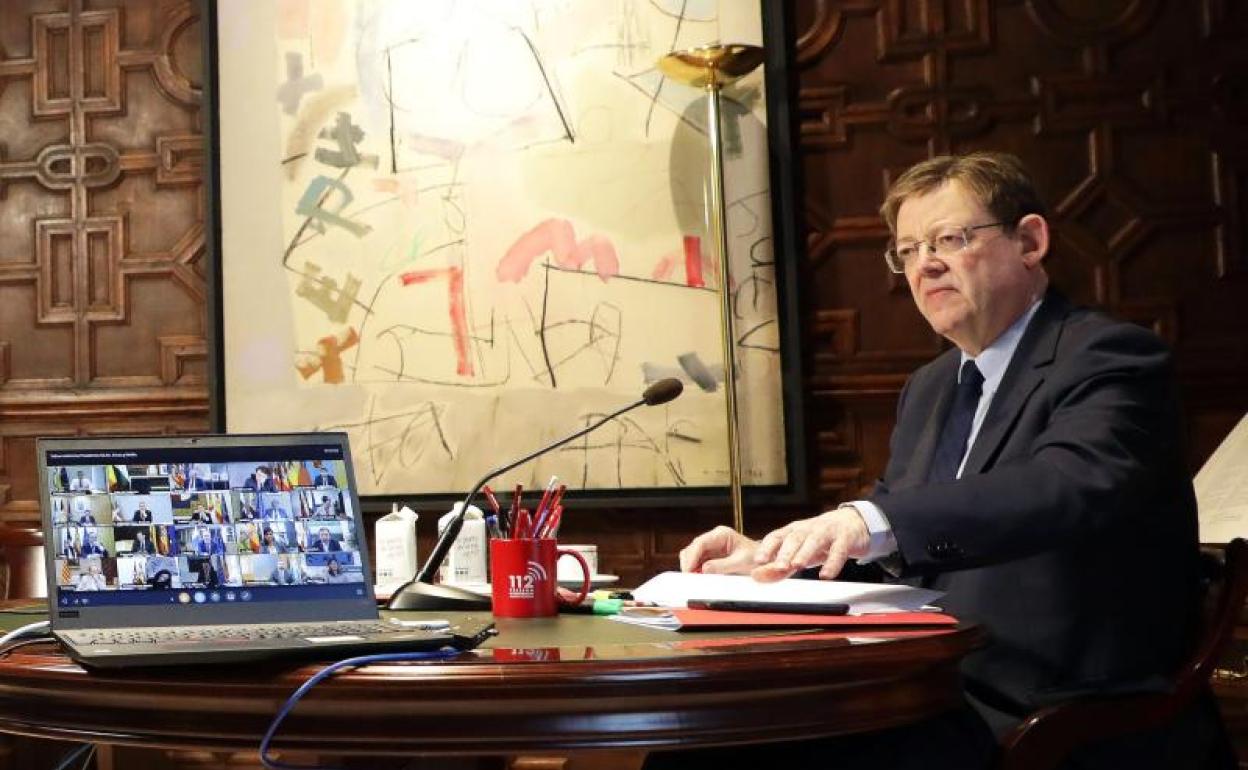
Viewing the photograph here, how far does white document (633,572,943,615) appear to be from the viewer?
1688 millimetres

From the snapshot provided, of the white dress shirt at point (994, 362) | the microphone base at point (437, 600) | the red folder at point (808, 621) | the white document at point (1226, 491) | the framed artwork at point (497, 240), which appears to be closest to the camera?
the red folder at point (808, 621)

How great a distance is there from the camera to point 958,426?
7.65 feet

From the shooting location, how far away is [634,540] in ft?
12.2

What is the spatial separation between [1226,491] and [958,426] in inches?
35.2

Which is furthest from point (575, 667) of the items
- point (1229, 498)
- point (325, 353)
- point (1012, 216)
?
point (325, 353)

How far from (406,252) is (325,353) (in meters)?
0.35

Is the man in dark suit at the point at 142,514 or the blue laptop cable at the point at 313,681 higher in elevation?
the man in dark suit at the point at 142,514

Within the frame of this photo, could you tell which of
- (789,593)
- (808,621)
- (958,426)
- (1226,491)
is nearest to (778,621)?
(808,621)

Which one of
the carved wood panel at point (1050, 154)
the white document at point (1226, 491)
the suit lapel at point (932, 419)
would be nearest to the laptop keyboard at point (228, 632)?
the suit lapel at point (932, 419)

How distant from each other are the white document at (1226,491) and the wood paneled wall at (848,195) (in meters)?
0.41

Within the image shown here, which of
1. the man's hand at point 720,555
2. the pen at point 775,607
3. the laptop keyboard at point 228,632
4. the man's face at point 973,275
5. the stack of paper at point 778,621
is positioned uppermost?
the man's face at point 973,275

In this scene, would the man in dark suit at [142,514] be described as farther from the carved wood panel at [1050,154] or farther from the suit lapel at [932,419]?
the carved wood panel at [1050,154]

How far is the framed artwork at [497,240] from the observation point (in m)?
3.65

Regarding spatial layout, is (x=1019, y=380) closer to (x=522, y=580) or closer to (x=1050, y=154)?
(x=522, y=580)
